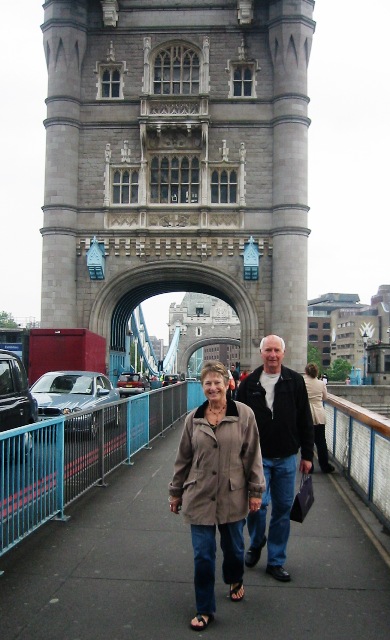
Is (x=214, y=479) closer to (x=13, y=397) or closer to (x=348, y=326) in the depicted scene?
(x=13, y=397)

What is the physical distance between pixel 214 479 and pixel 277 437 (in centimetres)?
110

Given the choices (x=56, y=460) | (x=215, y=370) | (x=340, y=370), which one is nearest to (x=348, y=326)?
(x=340, y=370)

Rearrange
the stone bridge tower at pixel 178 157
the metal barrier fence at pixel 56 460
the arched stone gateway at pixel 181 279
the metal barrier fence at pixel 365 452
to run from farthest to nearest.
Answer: the arched stone gateway at pixel 181 279
the stone bridge tower at pixel 178 157
the metal barrier fence at pixel 365 452
the metal barrier fence at pixel 56 460

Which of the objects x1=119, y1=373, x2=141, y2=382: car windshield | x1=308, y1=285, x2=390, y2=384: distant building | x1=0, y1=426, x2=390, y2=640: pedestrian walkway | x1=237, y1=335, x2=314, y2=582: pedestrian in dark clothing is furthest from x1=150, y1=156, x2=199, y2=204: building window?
x1=308, y1=285, x2=390, y2=384: distant building

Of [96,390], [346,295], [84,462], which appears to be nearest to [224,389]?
[84,462]

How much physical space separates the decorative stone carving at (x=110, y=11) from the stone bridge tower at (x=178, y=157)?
4 cm

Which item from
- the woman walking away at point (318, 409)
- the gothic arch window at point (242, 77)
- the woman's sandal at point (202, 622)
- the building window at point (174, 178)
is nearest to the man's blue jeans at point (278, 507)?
the woman's sandal at point (202, 622)

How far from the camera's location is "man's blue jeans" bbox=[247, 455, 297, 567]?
194 inches

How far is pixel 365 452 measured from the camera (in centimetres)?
773

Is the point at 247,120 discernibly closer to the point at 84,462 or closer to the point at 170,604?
the point at 84,462

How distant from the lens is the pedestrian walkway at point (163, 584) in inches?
154

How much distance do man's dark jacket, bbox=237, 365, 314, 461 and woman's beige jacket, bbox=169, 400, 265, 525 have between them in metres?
0.86

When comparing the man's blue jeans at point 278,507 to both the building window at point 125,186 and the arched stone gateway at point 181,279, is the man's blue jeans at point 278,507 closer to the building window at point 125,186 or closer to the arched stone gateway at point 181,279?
the arched stone gateway at point 181,279

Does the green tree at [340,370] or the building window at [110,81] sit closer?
the building window at [110,81]
